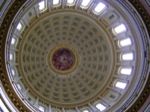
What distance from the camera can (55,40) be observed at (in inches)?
1639

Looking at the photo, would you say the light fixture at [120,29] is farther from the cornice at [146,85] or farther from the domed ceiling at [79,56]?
the cornice at [146,85]

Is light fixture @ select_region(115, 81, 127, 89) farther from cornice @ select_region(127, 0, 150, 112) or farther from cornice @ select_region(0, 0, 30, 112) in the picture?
cornice @ select_region(0, 0, 30, 112)

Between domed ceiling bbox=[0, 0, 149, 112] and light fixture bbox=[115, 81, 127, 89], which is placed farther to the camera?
light fixture bbox=[115, 81, 127, 89]

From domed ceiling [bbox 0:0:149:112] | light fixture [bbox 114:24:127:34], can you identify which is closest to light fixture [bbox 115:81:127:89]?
domed ceiling [bbox 0:0:149:112]

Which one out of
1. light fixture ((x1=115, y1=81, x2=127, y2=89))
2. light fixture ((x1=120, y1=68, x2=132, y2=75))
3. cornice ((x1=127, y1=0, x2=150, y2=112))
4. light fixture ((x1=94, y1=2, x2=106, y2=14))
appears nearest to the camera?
cornice ((x1=127, y1=0, x2=150, y2=112))

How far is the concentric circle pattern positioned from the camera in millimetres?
39375

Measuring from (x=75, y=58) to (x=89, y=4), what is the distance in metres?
8.66

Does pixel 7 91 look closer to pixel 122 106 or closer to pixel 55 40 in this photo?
pixel 122 106

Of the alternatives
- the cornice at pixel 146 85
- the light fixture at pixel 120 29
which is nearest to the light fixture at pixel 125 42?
the light fixture at pixel 120 29

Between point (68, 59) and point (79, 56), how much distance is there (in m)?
1.54

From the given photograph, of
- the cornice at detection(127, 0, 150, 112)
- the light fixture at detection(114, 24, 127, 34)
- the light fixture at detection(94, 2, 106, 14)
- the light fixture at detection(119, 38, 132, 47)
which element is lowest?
the cornice at detection(127, 0, 150, 112)

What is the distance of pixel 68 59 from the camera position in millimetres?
41625

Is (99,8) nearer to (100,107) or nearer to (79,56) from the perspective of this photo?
(79,56)

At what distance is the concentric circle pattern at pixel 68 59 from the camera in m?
39.4
